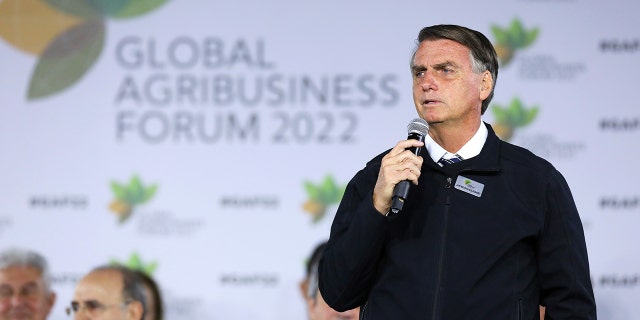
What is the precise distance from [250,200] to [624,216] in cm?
193

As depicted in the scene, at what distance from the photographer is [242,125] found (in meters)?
5.62

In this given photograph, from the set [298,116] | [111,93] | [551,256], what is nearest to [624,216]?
[298,116]

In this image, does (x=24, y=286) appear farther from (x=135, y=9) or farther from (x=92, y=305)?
(x=135, y=9)

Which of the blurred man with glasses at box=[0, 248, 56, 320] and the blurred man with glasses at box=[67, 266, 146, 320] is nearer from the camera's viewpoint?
the blurred man with glasses at box=[67, 266, 146, 320]

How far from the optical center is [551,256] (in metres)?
2.52

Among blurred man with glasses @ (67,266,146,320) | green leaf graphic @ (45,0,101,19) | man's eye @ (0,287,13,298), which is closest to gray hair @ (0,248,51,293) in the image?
man's eye @ (0,287,13,298)

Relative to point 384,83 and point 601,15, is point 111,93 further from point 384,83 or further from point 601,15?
point 601,15

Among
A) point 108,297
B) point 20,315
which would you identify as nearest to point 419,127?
point 108,297

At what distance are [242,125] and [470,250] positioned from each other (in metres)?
3.25

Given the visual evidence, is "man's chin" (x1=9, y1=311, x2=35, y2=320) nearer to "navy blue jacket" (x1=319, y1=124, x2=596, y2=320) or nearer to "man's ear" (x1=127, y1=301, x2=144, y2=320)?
"man's ear" (x1=127, y1=301, x2=144, y2=320)

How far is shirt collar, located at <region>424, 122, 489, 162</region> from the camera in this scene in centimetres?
263

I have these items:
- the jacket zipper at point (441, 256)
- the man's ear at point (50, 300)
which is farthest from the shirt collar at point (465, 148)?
the man's ear at point (50, 300)

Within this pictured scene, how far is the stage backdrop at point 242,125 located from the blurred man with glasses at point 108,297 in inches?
24.3

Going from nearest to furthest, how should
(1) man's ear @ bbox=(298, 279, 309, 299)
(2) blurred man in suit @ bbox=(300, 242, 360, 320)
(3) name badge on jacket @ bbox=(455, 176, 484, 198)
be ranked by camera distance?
1. (3) name badge on jacket @ bbox=(455, 176, 484, 198)
2. (2) blurred man in suit @ bbox=(300, 242, 360, 320)
3. (1) man's ear @ bbox=(298, 279, 309, 299)
